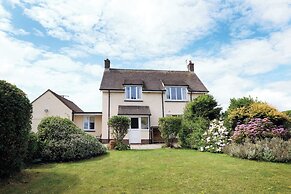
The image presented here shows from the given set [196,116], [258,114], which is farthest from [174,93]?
[258,114]

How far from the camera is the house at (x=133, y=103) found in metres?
26.9

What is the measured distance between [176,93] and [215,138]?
13.5 m

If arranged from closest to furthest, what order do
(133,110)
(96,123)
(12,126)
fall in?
(12,126)
(133,110)
(96,123)

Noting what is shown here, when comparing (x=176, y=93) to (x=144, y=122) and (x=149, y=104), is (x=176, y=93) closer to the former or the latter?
(x=149, y=104)

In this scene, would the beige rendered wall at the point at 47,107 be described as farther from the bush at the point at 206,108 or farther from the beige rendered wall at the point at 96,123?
the bush at the point at 206,108

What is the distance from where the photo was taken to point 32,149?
460 inches

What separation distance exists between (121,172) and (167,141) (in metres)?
10.2

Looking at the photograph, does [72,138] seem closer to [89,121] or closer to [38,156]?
[38,156]

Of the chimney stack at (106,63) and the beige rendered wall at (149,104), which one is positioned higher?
the chimney stack at (106,63)

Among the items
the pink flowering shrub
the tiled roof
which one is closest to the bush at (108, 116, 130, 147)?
the pink flowering shrub

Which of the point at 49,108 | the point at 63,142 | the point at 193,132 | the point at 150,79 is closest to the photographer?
the point at 63,142

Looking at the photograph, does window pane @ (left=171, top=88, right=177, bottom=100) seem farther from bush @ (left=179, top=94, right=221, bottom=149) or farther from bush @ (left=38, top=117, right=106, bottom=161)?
bush @ (left=38, top=117, right=106, bottom=161)

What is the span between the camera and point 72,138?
13453 mm

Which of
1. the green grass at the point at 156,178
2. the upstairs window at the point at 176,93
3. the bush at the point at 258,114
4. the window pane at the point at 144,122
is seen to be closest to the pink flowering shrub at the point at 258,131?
the bush at the point at 258,114
